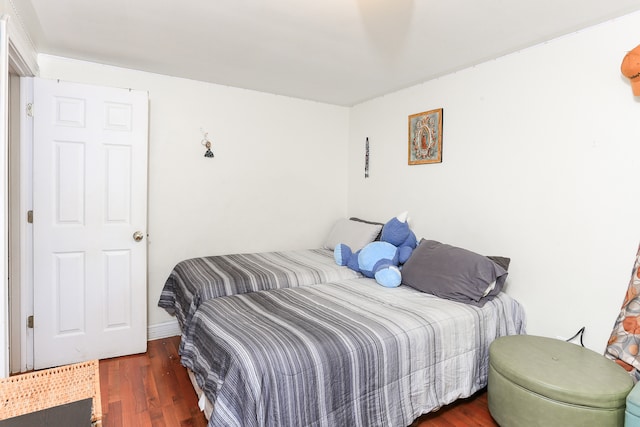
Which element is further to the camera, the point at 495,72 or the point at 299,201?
the point at 299,201

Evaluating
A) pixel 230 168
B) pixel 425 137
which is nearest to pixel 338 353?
pixel 425 137

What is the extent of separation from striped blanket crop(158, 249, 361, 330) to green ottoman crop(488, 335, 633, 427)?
4.10ft

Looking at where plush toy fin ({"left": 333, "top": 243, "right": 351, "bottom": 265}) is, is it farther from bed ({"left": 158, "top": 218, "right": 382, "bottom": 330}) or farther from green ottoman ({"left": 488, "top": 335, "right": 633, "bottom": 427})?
green ottoman ({"left": 488, "top": 335, "right": 633, "bottom": 427})

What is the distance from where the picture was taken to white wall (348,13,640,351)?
1.99 metres

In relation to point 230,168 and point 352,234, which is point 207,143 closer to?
point 230,168

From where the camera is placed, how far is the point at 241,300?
2.19 meters

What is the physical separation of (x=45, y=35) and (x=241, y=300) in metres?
2.14

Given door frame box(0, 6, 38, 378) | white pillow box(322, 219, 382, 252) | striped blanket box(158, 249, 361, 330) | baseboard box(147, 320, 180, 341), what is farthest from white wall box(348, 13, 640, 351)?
door frame box(0, 6, 38, 378)

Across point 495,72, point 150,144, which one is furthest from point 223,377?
point 495,72

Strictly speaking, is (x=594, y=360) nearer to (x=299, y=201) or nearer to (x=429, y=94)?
(x=429, y=94)

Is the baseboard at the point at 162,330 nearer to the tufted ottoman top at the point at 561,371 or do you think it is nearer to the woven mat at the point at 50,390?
the woven mat at the point at 50,390

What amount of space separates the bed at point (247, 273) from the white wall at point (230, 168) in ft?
0.92

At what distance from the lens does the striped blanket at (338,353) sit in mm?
1439

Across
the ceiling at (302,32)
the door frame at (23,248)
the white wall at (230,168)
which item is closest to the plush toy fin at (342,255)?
the white wall at (230,168)
